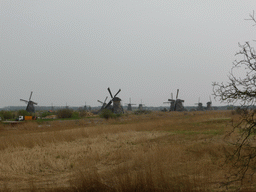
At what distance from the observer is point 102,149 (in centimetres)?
1452

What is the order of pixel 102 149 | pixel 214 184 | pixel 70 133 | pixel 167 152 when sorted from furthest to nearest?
pixel 70 133 < pixel 102 149 < pixel 167 152 < pixel 214 184

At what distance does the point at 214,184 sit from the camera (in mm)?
7520

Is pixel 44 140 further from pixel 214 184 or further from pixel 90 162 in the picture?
pixel 214 184

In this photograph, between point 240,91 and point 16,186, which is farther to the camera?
point 16,186

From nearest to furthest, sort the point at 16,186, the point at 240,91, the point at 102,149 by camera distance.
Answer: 1. the point at 240,91
2. the point at 16,186
3. the point at 102,149

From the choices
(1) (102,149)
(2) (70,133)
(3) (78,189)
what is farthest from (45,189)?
(2) (70,133)

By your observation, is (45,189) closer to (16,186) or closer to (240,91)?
(16,186)

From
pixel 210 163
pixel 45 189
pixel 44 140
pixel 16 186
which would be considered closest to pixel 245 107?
pixel 210 163

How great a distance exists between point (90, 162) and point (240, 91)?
8414mm

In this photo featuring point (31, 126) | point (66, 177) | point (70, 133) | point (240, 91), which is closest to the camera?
point (240, 91)

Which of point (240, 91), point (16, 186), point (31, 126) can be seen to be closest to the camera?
point (240, 91)

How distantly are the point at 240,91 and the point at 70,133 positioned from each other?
17.2 meters

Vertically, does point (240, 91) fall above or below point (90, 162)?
above

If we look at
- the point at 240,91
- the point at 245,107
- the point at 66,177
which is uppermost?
the point at 240,91
